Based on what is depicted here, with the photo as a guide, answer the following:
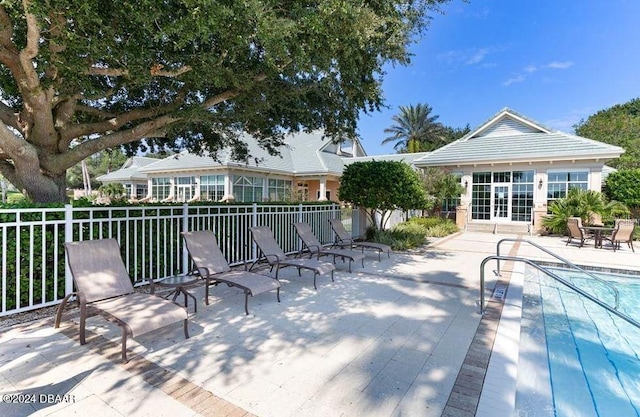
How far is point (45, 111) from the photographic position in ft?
19.8

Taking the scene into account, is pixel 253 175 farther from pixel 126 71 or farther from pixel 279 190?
pixel 126 71

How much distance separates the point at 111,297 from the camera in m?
4.46

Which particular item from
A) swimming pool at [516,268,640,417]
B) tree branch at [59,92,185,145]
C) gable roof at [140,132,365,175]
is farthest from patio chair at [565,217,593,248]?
tree branch at [59,92,185,145]

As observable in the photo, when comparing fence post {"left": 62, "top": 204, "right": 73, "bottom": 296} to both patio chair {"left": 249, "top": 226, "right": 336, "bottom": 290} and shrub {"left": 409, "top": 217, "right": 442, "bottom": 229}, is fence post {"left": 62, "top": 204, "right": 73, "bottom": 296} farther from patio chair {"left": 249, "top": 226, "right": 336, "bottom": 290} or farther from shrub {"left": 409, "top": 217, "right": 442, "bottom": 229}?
shrub {"left": 409, "top": 217, "right": 442, "bottom": 229}

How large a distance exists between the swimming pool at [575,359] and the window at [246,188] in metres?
19.1

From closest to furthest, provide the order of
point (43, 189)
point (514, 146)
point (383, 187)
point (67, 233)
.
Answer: point (67, 233)
point (43, 189)
point (383, 187)
point (514, 146)

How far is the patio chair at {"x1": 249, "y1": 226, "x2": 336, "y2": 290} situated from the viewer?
6812 millimetres

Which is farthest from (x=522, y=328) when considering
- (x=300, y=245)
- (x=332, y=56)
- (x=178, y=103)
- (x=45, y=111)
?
(x=45, y=111)

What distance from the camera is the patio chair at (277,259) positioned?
6812 millimetres

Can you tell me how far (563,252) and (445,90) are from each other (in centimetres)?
2167

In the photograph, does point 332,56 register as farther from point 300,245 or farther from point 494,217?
point 494,217

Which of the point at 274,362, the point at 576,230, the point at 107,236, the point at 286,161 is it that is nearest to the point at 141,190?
the point at 286,161

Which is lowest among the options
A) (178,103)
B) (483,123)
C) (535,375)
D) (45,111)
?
(535,375)

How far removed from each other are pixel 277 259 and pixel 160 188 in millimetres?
23213
